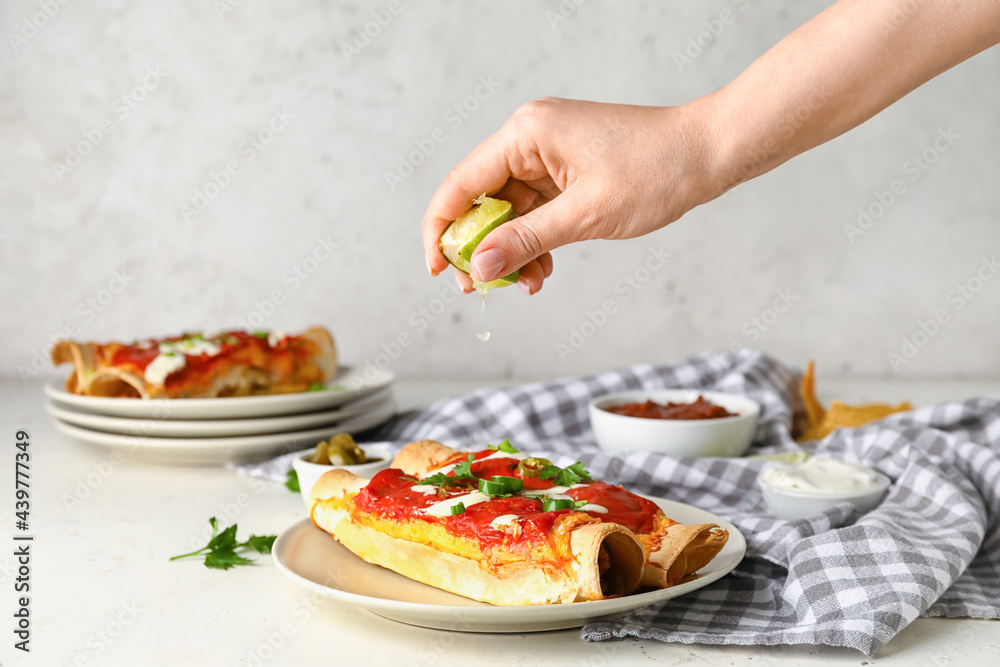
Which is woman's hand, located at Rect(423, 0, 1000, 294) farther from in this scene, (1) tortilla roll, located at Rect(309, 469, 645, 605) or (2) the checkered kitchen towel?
(2) the checkered kitchen towel

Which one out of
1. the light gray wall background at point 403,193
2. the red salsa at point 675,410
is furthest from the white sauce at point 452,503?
the light gray wall background at point 403,193

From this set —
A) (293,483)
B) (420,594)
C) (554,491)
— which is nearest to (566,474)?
(554,491)

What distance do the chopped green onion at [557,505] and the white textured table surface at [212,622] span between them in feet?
0.52

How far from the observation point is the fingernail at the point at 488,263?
3.89 ft

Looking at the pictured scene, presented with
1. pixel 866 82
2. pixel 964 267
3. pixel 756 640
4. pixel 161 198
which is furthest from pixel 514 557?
pixel 964 267

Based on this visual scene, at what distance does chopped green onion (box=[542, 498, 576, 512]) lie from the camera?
114 centimetres

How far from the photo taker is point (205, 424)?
75.4 inches

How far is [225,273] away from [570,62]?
146cm

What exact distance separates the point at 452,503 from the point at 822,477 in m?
0.74

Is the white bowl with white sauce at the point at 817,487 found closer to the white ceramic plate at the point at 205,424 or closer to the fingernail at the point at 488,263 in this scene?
the fingernail at the point at 488,263

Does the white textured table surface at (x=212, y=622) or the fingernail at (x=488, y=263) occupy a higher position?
the fingernail at (x=488, y=263)

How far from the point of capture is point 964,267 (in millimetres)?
3125

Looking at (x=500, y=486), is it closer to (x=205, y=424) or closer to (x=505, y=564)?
(x=505, y=564)

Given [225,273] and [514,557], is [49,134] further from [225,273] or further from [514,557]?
[514,557]
